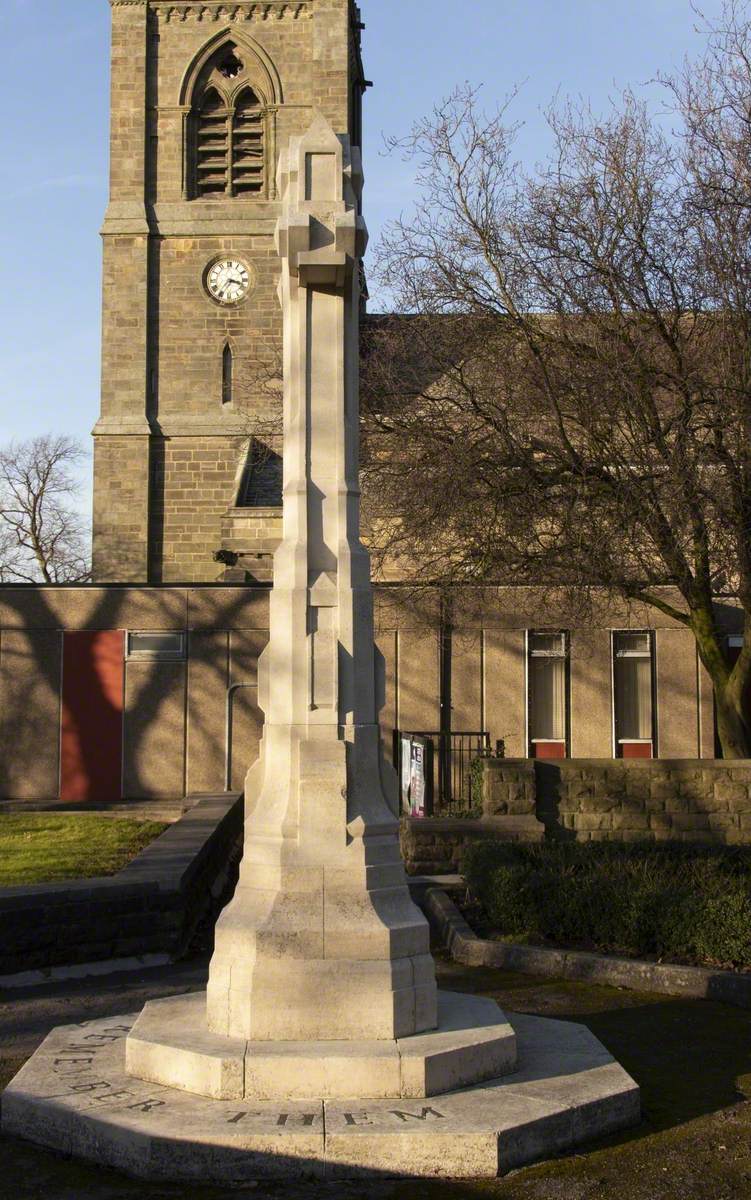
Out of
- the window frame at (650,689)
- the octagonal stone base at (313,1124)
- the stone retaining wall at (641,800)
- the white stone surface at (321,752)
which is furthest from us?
the window frame at (650,689)

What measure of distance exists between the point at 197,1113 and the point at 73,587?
17047 millimetres

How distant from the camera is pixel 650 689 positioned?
21312 millimetres

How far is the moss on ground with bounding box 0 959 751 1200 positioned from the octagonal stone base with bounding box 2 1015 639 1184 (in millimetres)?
76

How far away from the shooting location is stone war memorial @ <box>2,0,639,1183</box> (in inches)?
225

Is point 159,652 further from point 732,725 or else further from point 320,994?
point 320,994

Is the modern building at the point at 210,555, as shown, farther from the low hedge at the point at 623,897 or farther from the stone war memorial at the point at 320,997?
the stone war memorial at the point at 320,997

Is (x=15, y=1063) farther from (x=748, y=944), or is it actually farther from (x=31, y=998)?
(x=748, y=944)

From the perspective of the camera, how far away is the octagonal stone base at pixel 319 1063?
20.1ft

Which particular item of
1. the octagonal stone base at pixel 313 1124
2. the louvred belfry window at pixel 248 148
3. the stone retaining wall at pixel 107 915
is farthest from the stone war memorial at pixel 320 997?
the louvred belfry window at pixel 248 148

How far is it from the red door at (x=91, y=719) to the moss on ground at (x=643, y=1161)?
48.6 feet

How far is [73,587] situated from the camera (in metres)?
22.2

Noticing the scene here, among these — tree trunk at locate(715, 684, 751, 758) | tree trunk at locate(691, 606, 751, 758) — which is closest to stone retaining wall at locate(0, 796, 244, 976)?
tree trunk at locate(691, 606, 751, 758)

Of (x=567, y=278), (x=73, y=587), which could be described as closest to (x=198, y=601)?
(x=73, y=587)

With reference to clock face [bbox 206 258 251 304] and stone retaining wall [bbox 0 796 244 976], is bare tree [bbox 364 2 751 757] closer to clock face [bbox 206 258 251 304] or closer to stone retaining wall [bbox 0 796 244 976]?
stone retaining wall [bbox 0 796 244 976]
